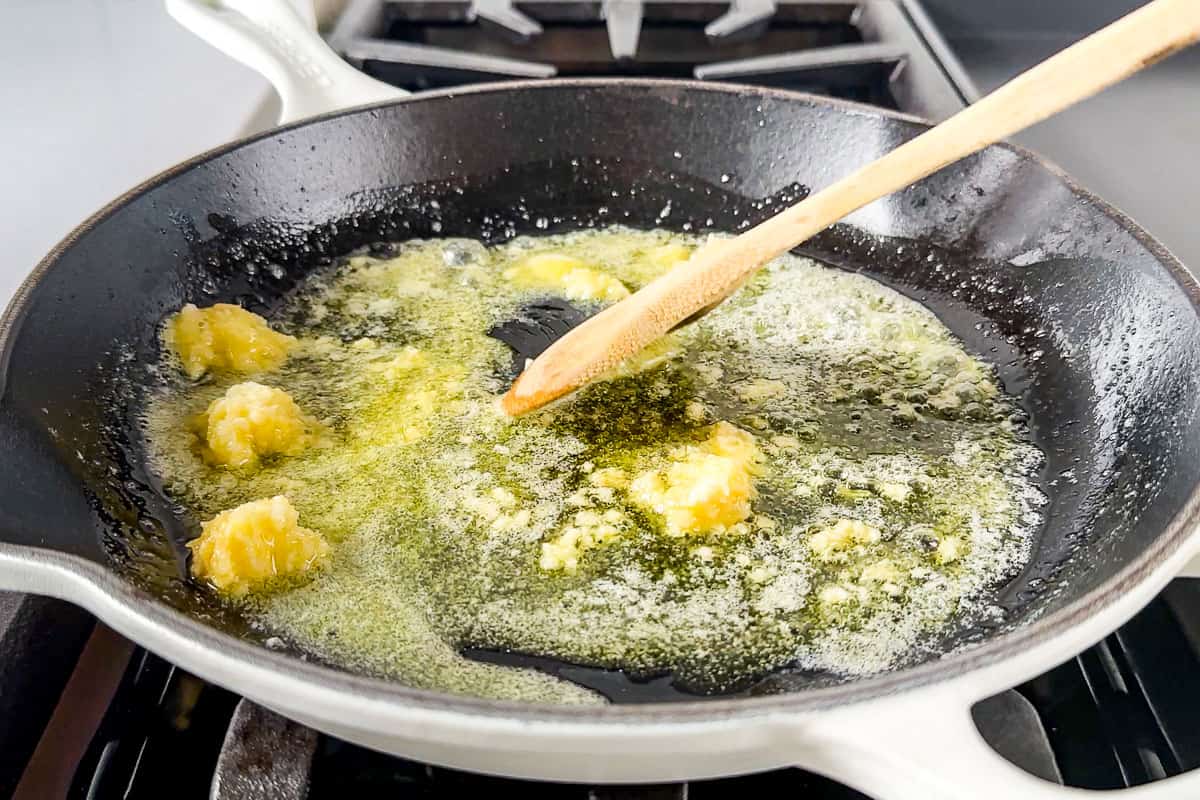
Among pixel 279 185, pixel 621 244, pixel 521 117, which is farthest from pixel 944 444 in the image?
pixel 279 185

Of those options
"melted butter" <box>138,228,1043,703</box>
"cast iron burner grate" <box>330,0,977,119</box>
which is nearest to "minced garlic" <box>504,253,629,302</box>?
"melted butter" <box>138,228,1043,703</box>

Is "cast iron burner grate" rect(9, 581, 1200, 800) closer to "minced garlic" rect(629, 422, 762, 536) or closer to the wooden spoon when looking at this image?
"minced garlic" rect(629, 422, 762, 536)

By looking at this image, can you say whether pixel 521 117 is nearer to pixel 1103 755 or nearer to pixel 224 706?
pixel 224 706

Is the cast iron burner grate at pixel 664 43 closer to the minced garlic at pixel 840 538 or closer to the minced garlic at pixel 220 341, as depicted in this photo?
the minced garlic at pixel 220 341

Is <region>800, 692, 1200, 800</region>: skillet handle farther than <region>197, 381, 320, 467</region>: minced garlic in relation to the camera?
No

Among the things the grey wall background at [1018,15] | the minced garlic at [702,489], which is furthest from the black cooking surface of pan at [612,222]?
the grey wall background at [1018,15]
